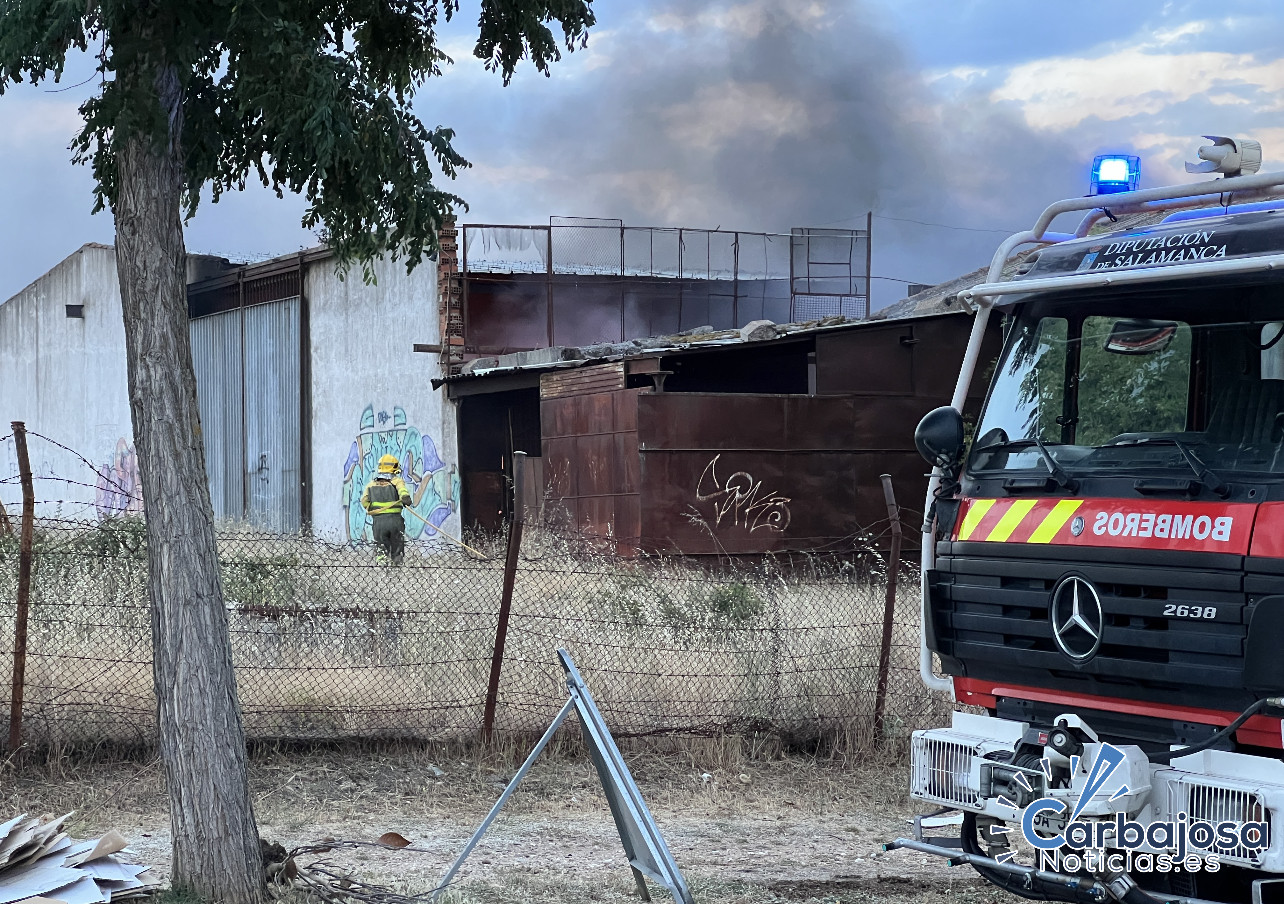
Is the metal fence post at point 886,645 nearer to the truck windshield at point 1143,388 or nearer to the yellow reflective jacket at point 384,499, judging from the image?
the truck windshield at point 1143,388

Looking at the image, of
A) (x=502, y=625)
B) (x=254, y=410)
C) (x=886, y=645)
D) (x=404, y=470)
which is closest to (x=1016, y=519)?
(x=886, y=645)

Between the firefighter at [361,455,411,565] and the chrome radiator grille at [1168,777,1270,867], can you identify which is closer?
the chrome radiator grille at [1168,777,1270,867]

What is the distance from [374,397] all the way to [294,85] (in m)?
19.3

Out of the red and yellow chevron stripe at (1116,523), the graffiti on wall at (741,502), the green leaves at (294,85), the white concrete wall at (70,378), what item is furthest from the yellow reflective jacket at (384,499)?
the white concrete wall at (70,378)

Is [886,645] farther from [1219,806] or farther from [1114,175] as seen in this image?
[1219,806]

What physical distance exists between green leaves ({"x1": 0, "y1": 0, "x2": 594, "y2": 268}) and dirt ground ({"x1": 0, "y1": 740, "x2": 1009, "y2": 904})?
10.0 feet

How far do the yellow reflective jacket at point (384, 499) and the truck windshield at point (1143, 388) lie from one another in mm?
12282

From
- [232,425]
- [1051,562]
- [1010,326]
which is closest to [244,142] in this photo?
[1010,326]

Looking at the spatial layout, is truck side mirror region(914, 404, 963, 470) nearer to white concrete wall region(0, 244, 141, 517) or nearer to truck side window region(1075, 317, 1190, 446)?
truck side window region(1075, 317, 1190, 446)

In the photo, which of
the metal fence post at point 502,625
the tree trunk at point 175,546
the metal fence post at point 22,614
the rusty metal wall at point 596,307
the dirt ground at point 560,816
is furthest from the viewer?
the rusty metal wall at point 596,307

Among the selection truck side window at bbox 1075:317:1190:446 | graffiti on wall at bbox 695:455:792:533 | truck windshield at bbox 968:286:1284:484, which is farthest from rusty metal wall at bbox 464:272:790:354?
truck side window at bbox 1075:317:1190:446

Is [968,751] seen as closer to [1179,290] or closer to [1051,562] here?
[1051,562]

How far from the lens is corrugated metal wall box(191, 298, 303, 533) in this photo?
2633 centimetres

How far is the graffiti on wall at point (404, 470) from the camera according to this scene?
73.5 ft
